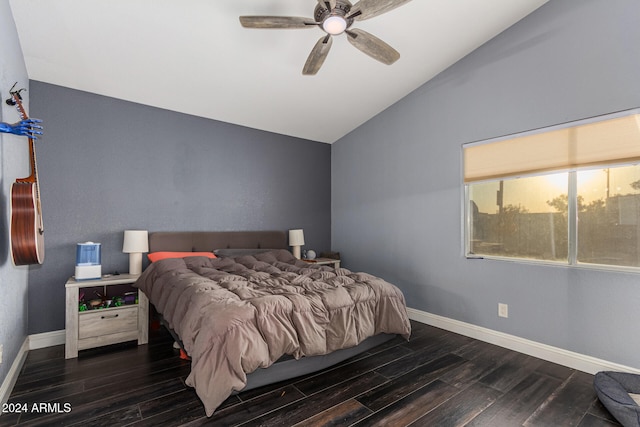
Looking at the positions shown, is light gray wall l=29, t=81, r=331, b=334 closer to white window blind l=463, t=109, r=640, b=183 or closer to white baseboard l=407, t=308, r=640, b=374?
white baseboard l=407, t=308, r=640, b=374

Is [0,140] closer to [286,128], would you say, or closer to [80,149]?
[80,149]

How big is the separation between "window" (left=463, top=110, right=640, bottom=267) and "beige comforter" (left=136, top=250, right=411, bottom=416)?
149 cm

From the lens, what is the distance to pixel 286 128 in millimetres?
4766

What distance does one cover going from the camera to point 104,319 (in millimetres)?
3025

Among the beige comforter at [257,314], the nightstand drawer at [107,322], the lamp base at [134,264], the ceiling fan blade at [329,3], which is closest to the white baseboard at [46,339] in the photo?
the nightstand drawer at [107,322]

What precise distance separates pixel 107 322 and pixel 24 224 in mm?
1378

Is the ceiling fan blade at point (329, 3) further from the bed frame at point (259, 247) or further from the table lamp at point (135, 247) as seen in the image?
the table lamp at point (135, 247)

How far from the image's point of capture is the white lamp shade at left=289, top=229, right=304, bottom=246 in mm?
4727

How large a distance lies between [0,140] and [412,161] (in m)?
3.83

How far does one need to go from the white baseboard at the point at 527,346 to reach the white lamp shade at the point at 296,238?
187cm

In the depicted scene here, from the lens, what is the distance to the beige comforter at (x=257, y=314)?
73.7 inches

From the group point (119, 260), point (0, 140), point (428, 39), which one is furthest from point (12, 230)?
point (428, 39)

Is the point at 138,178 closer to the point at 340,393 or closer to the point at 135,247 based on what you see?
the point at 135,247

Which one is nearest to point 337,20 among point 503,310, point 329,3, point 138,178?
point 329,3
